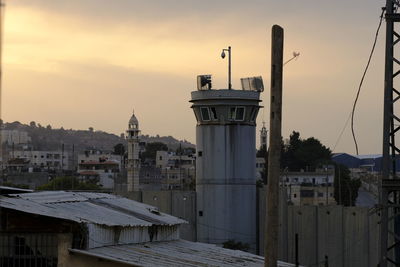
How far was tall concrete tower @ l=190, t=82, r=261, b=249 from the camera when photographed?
42.4 metres

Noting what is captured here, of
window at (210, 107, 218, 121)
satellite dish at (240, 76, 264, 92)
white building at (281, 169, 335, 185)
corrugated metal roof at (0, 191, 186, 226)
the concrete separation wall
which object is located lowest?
the concrete separation wall

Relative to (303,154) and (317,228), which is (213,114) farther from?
(303,154)

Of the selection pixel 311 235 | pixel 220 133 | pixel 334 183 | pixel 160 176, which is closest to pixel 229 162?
pixel 220 133

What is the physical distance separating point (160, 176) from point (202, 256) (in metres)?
142

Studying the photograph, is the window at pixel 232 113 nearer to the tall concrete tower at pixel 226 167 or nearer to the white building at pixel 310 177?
the tall concrete tower at pixel 226 167

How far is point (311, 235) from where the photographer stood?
41406 mm

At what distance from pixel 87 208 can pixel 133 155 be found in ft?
292

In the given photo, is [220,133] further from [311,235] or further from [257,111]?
[311,235]

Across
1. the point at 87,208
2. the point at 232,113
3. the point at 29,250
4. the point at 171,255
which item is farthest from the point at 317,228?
the point at 29,250

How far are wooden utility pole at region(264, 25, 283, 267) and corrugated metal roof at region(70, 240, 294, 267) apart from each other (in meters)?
5.42

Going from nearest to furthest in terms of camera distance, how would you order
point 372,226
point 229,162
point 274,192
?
1. point 274,192
2. point 372,226
3. point 229,162

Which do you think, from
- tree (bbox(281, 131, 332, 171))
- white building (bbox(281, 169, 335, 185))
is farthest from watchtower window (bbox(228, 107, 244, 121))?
tree (bbox(281, 131, 332, 171))

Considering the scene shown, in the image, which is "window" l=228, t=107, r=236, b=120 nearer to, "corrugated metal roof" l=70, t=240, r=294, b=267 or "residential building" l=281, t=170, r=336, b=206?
"corrugated metal roof" l=70, t=240, r=294, b=267

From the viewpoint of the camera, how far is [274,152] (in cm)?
1895
